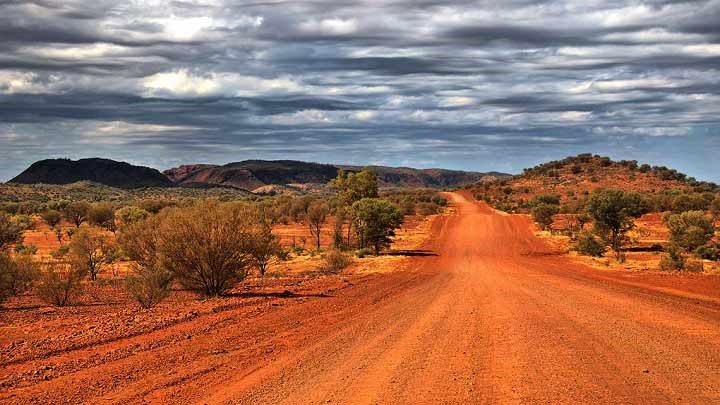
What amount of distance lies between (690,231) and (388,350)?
30575 mm

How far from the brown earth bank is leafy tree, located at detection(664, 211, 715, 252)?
15976 millimetres

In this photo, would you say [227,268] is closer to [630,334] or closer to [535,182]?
[630,334]

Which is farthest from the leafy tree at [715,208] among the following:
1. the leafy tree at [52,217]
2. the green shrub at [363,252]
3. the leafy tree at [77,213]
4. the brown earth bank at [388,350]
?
the leafy tree at [52,217]

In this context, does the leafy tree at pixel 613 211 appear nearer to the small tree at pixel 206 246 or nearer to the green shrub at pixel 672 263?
the green shrub at pixel 672 263

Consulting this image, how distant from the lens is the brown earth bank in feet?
33.7

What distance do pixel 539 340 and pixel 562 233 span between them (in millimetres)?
43724

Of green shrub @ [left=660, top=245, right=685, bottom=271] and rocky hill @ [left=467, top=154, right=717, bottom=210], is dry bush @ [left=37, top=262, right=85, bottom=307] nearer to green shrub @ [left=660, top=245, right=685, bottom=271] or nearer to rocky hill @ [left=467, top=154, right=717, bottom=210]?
green shrub @ [left=660, top=245, right=685, bottom=271]

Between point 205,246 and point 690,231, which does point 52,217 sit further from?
point 690,231

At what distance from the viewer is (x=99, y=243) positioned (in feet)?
130

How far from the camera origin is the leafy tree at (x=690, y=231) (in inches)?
1468

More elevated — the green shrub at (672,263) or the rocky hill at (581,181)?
the rocky hill at (581,181)

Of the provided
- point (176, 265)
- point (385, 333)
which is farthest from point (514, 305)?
point (176, 265)

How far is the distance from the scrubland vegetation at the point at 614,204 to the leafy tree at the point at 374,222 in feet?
41.8

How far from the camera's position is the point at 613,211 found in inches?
1666
